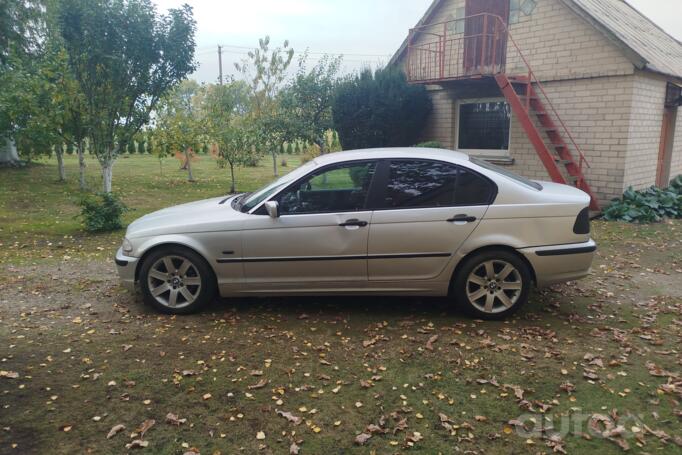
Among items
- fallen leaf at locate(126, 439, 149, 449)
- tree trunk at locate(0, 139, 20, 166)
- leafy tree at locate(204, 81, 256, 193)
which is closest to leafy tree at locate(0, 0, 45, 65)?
tree trunk at locate(0, 139, 20, 166)

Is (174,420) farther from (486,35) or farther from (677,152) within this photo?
(677,152)

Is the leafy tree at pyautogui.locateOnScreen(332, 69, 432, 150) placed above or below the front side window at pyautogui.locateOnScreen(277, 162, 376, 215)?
above

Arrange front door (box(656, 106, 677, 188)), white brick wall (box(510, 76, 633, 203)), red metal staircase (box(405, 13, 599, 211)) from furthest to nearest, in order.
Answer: front door (box(656, 106, 677, 188)) → red metal staircase (box(405, 13, 599, 211)) → white brick wall (box(510, 76, 633, 203))

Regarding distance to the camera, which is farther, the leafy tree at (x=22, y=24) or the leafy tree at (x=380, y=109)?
the leafy tree at (x=22, y=24)

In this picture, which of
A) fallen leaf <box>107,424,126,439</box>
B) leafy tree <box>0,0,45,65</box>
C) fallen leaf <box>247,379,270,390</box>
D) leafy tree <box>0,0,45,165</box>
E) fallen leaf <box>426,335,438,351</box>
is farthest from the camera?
leafy tree <box>0,0,45,65</box>

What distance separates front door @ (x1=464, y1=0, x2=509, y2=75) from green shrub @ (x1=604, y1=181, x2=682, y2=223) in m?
3.98

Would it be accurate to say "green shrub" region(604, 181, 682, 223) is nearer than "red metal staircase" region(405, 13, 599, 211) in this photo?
Yes

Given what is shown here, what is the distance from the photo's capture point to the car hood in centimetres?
498

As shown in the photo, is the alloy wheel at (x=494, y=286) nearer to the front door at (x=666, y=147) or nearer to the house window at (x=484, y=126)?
the house window at (x=484, y=126)

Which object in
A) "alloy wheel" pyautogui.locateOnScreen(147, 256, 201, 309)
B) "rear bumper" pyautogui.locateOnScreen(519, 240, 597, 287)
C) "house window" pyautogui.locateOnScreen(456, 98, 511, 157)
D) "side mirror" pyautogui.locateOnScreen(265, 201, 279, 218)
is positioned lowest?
"alloy wheel" pyautogui.locateOnScreen(147, 256, 201, 309)

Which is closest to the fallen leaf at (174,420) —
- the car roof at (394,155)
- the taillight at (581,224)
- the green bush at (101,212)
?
the car roof at (394,155)

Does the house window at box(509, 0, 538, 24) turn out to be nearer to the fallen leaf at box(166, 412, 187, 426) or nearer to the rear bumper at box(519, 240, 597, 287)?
the rear bumper at box(519, 240, 597, 287)

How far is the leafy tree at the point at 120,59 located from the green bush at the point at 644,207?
9189mm

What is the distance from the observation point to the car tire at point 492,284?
480 cm
